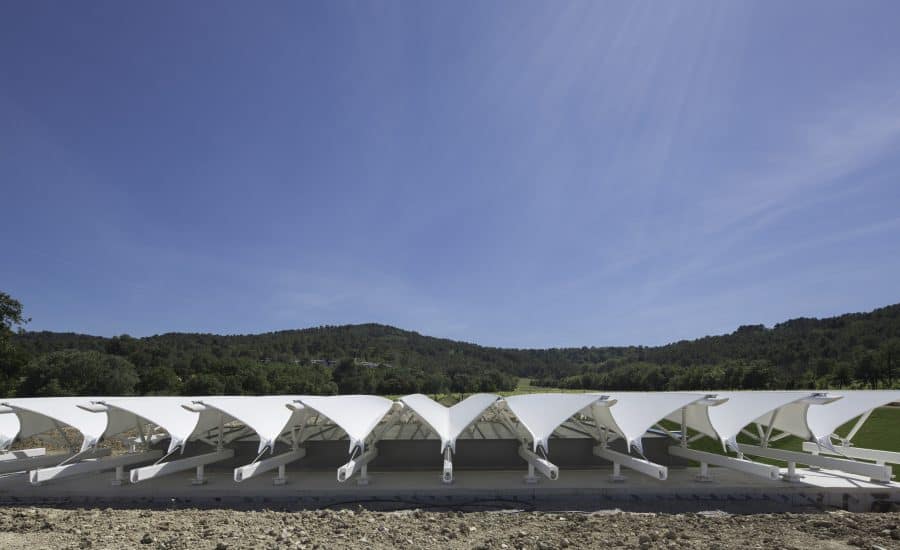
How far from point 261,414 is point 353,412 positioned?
233cm

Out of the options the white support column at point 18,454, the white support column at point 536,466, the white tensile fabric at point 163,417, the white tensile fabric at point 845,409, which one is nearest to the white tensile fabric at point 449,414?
the white support column at point 536,466

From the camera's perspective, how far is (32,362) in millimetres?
48938

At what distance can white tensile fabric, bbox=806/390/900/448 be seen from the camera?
13094 mm

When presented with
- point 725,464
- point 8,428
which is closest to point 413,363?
point 8,428

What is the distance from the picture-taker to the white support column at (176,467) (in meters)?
12.1

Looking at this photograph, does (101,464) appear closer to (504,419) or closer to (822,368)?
(504,419)

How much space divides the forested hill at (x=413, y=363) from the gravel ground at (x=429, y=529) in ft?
131

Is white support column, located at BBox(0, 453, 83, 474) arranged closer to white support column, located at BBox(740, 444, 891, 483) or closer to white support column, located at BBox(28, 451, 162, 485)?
white support column, located at BBox(28, 451, 162, 485)

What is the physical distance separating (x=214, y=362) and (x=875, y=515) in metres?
78.3

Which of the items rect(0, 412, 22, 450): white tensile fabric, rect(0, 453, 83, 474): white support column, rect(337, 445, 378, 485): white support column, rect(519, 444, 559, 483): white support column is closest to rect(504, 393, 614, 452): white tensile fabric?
rect(519, 444, 559, 483): white support column

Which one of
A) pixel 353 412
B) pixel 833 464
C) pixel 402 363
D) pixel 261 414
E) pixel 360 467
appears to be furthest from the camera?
pixel 402 363

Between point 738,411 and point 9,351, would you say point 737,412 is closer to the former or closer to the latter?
point 738,411

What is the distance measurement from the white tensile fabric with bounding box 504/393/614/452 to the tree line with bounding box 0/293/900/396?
44.1 metres

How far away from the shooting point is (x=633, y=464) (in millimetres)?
12961
